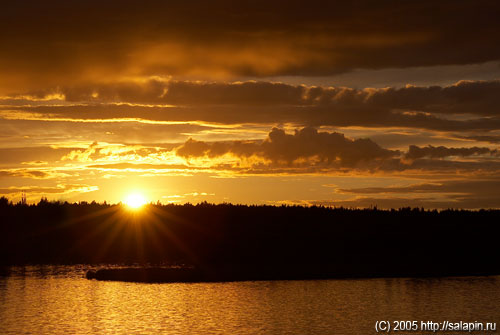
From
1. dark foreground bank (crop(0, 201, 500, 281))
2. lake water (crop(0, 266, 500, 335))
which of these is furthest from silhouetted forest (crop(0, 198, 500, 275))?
lake water (crop(0, 266, 500, 335))

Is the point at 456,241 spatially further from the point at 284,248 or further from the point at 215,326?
the point at 215,326

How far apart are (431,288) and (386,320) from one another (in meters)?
21.0

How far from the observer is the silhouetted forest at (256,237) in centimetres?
10100

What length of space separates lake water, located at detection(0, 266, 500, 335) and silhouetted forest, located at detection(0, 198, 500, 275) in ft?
58.6

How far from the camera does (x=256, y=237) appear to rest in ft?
415

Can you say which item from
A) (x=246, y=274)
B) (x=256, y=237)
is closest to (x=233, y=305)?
(x=246, y=274)

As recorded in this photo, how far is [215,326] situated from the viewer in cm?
4781

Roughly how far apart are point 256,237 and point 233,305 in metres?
68.7

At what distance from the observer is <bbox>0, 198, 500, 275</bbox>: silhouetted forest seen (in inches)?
3976

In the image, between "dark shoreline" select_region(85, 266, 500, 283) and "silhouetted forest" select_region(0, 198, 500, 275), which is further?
"silhouetted forest" select_region(0, 198, 500, 275)

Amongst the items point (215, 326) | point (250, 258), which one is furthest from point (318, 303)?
point (250, 258)

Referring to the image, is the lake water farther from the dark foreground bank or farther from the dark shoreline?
the dark foreground bank

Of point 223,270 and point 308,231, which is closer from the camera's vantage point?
point 223,270

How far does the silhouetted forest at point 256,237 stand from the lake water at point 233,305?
17.9 metres
